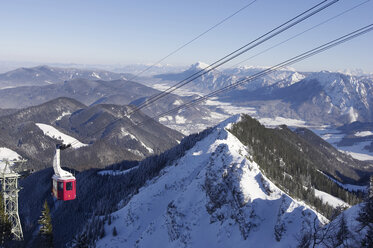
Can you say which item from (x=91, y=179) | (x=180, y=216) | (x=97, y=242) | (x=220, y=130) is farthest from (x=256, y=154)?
(x=91, y=179)

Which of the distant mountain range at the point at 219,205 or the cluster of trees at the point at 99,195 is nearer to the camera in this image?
the distant mountain range at the point at 219,205

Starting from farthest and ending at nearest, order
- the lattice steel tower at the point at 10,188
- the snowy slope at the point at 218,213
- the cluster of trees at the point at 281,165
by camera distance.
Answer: the cluster of trees at the point at 281,165 < the lattice steel tower at the point at 10,188 < the snowy slope at the point at 218,213

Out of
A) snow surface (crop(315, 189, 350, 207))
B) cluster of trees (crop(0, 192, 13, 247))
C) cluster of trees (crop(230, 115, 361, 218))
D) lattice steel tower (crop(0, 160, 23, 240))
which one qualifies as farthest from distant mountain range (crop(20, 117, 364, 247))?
lattice steel tower (crop(0, 160, 23, 240))

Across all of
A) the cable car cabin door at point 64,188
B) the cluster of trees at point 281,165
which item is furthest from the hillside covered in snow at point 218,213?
the cluster of trees at point 281,165

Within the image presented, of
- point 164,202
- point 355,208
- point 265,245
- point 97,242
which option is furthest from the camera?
point 164,202

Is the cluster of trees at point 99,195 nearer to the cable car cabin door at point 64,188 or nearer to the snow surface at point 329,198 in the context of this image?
the snow surface at point 329,198

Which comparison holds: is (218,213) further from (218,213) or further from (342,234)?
(342,234)

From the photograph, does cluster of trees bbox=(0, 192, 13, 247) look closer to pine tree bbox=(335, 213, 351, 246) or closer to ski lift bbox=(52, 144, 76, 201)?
ski lift bbox=(52, 144, 76, 201)

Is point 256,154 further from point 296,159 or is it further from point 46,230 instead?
point 46,230
